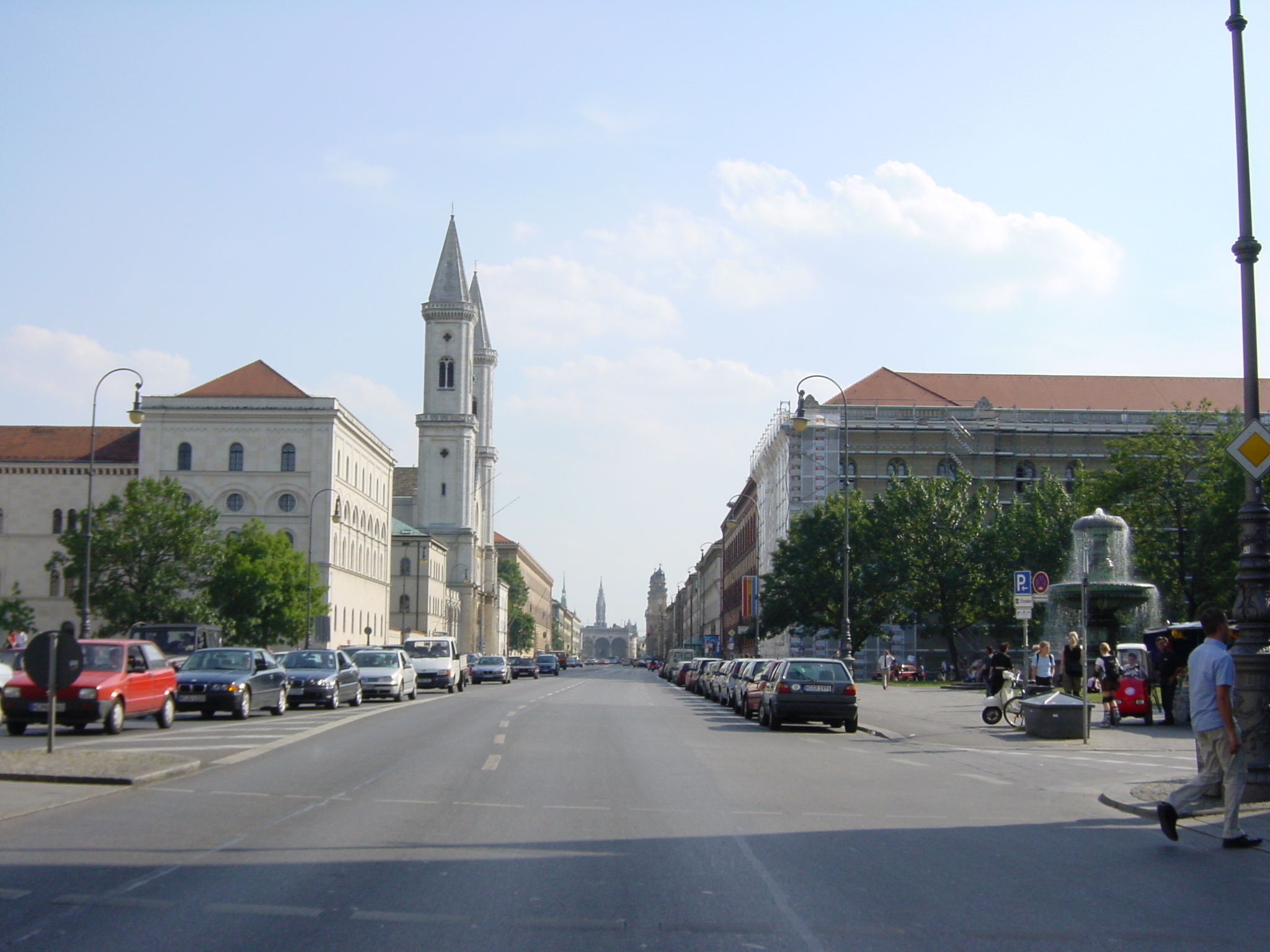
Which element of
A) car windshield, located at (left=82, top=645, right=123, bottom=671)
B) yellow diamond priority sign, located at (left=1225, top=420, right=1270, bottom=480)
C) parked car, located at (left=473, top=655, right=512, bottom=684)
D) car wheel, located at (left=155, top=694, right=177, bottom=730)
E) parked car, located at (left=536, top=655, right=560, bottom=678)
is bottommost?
parked car, located at (left=536, top=655, right=560, bottom=678)

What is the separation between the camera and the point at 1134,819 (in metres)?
12.6

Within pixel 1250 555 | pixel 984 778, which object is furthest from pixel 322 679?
pixel 1250 555

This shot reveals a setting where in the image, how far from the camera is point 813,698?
25.8 metres

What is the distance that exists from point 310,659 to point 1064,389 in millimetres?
71876

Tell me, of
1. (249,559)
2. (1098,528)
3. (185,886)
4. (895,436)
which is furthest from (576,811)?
(895,436)

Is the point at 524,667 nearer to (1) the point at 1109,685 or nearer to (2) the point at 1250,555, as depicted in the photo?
(1) the point at 1109,685

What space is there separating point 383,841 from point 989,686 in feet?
70.8

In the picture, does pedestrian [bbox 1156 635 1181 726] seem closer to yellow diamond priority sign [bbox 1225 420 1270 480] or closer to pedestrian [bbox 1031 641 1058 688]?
pedestrian [bbox 1031 641 1058 688]

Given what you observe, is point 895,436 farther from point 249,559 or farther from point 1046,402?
point 249,559

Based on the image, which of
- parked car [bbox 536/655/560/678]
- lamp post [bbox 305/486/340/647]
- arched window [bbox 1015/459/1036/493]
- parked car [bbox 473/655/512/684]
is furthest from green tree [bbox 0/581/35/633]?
arched window [bbox 1015/459/1036/493]

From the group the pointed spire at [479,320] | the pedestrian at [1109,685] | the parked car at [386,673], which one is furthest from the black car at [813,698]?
the pointed spire at [479,320]

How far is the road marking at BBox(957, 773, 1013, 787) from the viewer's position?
16.0 meters

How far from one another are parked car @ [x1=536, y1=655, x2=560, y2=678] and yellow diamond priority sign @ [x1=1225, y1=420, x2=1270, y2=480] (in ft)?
271

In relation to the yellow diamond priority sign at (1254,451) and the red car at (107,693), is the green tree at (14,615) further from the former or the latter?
the yellow diamond priority sign at (1254,451)
